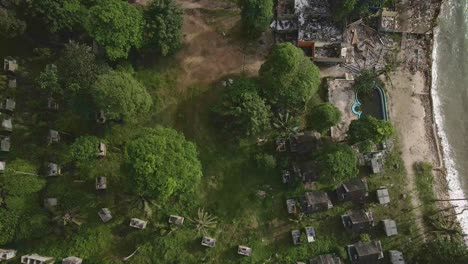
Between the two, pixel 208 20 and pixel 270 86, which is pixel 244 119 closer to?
pixel 270 86

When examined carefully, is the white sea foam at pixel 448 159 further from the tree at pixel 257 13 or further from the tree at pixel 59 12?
the tree at pixel 59 12

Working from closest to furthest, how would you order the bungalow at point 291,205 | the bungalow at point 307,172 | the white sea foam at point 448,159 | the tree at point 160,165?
the tree at point 160,165 → the bungalow at point 291,205 → the bungalow at point 307,172 → the white sea foam at point 448,159

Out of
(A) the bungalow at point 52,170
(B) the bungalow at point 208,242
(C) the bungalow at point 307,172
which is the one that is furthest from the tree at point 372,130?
(A) the bungalow at point 52,170

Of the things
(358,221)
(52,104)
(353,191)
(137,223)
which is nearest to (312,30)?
(353,191)

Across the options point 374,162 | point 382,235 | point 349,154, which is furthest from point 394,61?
point 382,235

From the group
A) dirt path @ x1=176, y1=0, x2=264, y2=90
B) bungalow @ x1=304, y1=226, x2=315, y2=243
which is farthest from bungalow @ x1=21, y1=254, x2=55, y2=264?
bungalow @ x1=304, y1=226, x2=315, y2=243

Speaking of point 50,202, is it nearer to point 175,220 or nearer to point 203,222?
point 175,220
